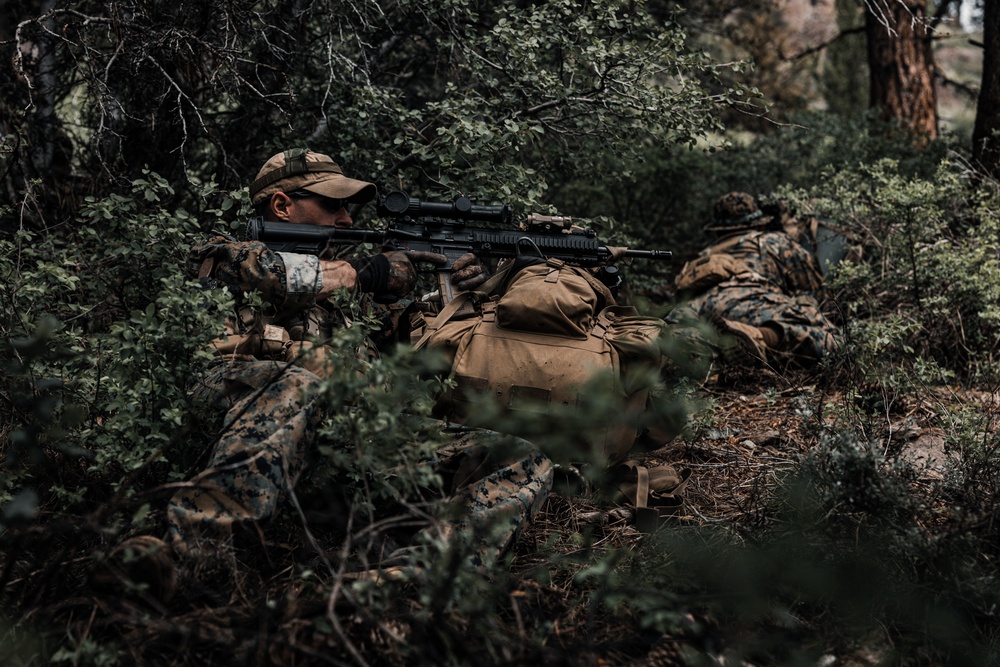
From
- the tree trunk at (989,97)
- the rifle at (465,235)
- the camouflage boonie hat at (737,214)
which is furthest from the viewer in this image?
the tree trunk at (989,97)

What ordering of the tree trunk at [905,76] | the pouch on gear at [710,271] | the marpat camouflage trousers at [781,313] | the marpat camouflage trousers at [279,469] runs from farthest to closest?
1. the tree trunk at [905,76]
2. the pouch on gear at [710,271]
3. the marpat camouflage trousers at [781,313]
4. the marpat camouflage trousers at [279,469]

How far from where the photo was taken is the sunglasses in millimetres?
3867

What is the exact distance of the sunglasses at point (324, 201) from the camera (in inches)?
152

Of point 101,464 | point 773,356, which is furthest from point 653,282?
point 101,464

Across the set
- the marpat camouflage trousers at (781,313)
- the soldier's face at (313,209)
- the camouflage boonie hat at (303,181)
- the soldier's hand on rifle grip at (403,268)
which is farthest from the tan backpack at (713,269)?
the soldier's face at (313,209)

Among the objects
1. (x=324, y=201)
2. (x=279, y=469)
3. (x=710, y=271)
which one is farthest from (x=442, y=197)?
(x=279, y=469)

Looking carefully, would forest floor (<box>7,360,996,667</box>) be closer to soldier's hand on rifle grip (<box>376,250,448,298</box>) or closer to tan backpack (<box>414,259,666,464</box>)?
tan backpack (<box>414,259,666,464</box>)

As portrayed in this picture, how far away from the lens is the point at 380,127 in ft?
18.5

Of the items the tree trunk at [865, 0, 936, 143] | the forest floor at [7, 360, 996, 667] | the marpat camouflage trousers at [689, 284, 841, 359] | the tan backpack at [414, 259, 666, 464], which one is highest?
the tree trunk at [865, 0, 936, 143]

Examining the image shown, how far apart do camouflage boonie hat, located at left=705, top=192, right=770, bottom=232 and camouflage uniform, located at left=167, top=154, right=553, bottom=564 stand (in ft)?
14.7

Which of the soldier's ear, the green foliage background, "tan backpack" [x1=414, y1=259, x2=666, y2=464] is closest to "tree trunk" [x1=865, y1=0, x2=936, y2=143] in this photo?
the green foliage background

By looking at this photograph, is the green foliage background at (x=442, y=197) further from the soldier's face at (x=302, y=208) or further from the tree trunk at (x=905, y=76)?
the tree trunk at (x=905, y=76)

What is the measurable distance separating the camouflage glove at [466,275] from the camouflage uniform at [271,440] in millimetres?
599

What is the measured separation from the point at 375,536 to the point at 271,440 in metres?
0.49
